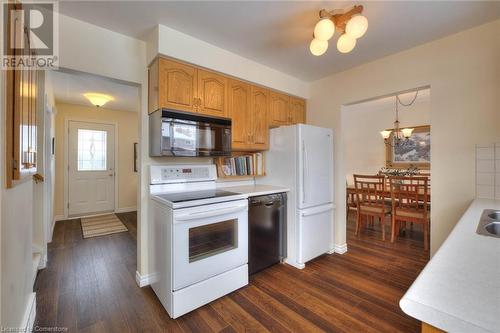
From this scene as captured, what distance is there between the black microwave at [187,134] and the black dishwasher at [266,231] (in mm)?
688

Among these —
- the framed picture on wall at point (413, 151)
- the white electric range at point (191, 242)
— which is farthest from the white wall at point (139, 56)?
the framed picture on wall at point (413, 151)

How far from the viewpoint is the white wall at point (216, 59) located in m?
1.98

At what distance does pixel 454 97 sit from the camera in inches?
82.0

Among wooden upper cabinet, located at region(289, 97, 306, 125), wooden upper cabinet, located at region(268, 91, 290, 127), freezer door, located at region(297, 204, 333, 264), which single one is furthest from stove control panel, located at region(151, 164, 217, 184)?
wooden upper cabinet, located at region(289, 97, 306, 125)

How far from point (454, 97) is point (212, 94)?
234 cm

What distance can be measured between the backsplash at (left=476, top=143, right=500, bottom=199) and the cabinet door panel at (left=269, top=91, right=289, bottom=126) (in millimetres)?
1969

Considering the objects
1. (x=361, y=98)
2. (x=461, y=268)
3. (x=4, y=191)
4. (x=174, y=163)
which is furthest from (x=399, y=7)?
(x=4, y=191)

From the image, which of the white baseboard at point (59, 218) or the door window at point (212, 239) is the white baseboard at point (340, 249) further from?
the white baseboard at point (59, 218)

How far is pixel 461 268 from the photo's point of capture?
2.36 ft

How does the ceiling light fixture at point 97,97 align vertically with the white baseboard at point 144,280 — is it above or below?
above

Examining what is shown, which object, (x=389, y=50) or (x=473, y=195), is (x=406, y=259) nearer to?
(x=473, y=195)

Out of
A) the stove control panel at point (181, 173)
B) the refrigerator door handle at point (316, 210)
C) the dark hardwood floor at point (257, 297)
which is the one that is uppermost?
the stove control panel at point (181, 173)

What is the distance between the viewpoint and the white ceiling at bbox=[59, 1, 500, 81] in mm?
1698

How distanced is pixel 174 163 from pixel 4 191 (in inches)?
53.6
